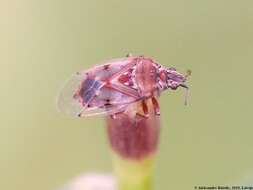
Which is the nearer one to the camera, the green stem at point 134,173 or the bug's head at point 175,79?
the green stem at point 134,173

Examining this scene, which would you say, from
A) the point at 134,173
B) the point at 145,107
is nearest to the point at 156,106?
the point at 145,107

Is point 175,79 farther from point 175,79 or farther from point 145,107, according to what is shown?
point 145,107

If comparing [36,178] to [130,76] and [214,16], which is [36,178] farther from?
[214,16]

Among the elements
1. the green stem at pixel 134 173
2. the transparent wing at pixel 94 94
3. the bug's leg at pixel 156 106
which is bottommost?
the green stem at pixel 134 173

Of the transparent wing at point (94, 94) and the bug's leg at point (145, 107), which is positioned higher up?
the transparent wing at point (94, 94)

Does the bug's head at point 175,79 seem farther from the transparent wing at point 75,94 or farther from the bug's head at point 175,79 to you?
the transparent wing at point 75,94

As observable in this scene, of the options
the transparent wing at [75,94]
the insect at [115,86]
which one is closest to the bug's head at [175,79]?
the insect at [115,86]
